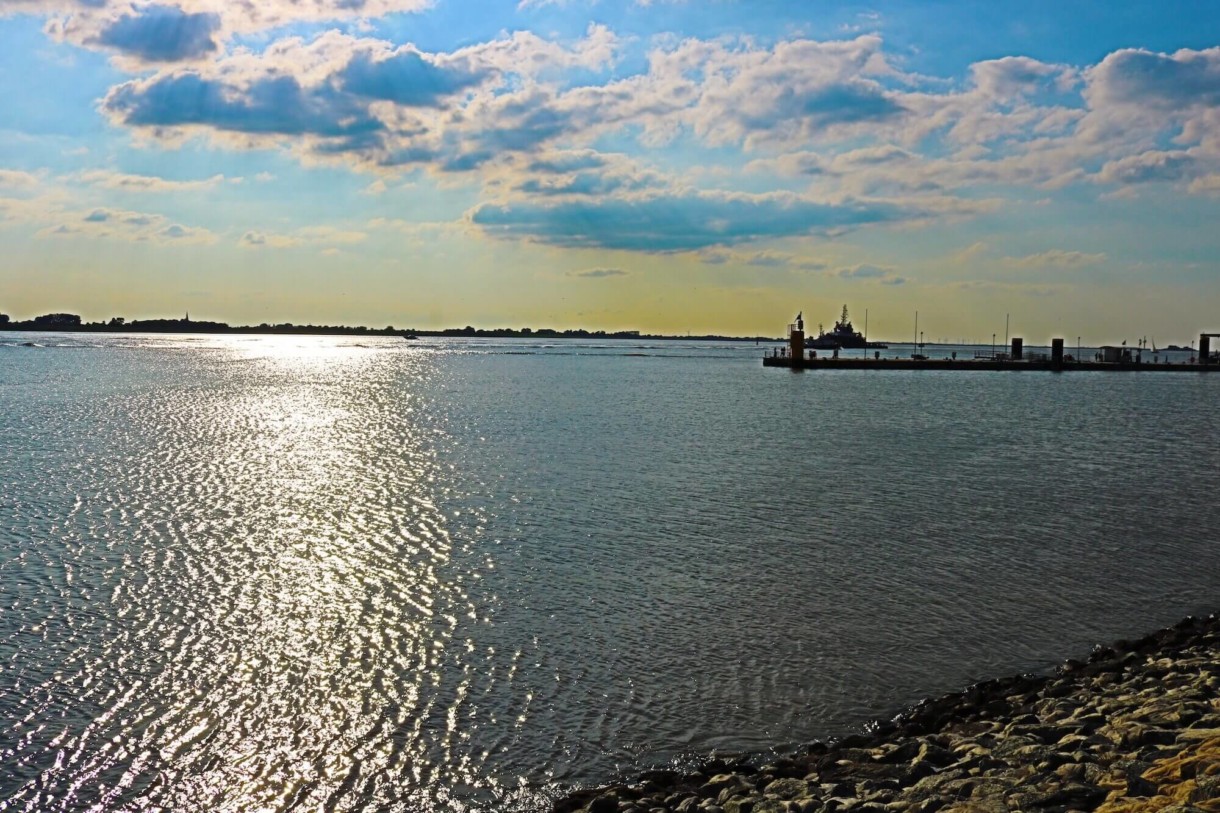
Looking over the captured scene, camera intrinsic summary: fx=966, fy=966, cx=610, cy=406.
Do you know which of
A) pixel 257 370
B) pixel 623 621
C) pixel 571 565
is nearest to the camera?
pixel 623 621

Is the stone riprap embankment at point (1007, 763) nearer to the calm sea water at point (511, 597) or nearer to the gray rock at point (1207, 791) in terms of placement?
the gray rock at point (1207, 791)

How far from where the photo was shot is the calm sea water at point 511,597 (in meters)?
11.1

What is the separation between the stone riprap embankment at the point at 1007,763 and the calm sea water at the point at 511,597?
983 mm

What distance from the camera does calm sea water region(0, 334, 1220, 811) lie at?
36.3ft

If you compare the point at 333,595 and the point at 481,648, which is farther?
the point at 333,595

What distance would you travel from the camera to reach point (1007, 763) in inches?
360

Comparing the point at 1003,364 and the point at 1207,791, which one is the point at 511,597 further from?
the point at 1003,364

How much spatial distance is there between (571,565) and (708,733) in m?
8.28

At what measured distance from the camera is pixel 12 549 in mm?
20125

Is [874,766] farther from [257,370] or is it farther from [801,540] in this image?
[257,370]

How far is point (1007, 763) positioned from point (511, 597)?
9772mm

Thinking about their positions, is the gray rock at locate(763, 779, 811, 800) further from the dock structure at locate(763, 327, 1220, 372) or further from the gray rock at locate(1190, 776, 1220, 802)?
the dock structure at locate(763, 327, 1220, 372)

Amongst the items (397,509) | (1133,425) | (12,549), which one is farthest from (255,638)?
(1133,425)

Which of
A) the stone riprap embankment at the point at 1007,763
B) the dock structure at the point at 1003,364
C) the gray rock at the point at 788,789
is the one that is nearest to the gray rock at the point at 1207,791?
the stone riprap embankment at the point at 1007,763
